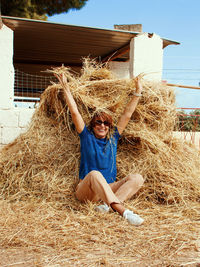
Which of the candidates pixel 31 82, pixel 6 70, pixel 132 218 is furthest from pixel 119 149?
pixel 31 82

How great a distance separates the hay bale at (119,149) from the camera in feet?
11.0

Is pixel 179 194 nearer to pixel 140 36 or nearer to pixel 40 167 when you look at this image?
pixel 40 167

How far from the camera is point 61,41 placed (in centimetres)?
671

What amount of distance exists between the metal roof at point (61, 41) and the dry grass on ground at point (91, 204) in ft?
6.31

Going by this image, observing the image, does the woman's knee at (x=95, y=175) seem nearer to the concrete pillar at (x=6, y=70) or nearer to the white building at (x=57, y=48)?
the white building at (x=57, y=48)

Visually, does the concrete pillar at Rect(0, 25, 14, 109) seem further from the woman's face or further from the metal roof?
the woman's face

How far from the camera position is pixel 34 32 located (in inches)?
237

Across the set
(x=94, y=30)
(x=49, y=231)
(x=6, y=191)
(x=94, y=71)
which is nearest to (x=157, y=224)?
(x=49, y=231)

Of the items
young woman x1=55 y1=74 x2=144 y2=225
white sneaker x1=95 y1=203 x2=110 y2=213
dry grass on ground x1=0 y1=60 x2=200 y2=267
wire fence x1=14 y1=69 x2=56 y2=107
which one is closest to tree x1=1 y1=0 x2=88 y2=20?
wire fence x1=14 y1=69 x2=56 y2=107

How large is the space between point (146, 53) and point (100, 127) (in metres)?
3.68

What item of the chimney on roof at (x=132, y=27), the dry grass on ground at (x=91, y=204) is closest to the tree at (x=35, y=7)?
the chimney on roof at (x=132, y=27)

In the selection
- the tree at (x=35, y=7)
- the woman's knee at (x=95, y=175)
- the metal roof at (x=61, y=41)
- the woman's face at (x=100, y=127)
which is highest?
the tree at (x=35, y=7)

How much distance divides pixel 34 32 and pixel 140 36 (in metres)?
2.35

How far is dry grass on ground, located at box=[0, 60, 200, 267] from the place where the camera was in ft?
6.80
